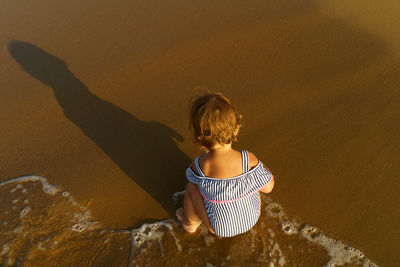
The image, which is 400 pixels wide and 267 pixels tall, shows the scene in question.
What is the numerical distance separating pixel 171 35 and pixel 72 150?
1764 mm

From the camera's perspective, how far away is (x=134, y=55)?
3420mm

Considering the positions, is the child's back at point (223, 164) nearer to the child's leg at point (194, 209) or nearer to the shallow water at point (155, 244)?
the child's leg at point (194, 209)

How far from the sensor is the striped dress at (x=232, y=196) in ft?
6.01

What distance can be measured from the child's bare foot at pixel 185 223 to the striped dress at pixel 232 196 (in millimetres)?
263

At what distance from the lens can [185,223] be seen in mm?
2248

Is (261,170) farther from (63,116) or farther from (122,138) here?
(63,116)

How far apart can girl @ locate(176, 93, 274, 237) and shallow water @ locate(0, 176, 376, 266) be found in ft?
0.94

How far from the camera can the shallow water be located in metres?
2.16

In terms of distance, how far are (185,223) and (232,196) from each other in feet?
1.91

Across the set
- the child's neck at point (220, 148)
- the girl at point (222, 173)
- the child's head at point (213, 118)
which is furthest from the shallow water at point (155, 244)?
the child's head at point (213, 118)

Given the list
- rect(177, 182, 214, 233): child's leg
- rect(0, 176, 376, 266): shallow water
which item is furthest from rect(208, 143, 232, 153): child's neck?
rect(0, 176, 376, 266): shallow water

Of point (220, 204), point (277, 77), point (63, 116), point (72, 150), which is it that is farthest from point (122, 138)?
point (277, 77)

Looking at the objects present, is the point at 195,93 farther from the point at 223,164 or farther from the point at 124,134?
the point at 223,164

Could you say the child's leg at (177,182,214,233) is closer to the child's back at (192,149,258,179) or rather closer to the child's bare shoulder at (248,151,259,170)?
the child's back at (192,149,258,179)
